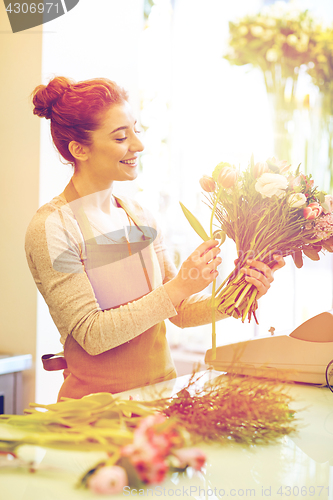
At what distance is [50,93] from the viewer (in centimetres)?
92

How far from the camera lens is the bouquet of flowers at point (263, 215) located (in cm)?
76

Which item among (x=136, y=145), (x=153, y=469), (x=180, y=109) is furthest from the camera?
(x=180, y=109)

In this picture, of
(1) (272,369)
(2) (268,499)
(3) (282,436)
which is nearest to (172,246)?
(1) (272,369)

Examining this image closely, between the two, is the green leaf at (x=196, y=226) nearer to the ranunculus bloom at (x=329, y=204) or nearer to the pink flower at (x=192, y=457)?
the ranunculus bloom at (x=329, y=204)

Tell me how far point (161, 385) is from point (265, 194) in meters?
0.42

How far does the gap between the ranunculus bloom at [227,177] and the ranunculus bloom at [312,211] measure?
13 cm

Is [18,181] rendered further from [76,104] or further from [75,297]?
[75,297]

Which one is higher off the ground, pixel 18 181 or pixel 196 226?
pixel 18 181

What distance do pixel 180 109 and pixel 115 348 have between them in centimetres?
135

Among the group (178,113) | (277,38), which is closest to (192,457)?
(277,38)

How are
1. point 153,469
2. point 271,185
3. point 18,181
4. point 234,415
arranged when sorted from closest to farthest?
point 153,469, point 234,415, point 271,185, point 18,181

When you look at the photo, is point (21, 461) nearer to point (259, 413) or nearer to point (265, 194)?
point (259, 413)

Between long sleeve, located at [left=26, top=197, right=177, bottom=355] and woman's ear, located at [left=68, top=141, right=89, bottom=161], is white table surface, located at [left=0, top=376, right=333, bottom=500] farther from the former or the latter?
woman's ear, located at [left=68, top=141, right=89, bottom=161]

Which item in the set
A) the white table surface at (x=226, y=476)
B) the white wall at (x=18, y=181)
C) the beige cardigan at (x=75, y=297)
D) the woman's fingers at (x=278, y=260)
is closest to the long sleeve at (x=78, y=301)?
the beige cardigan at (x=75, y=297)
